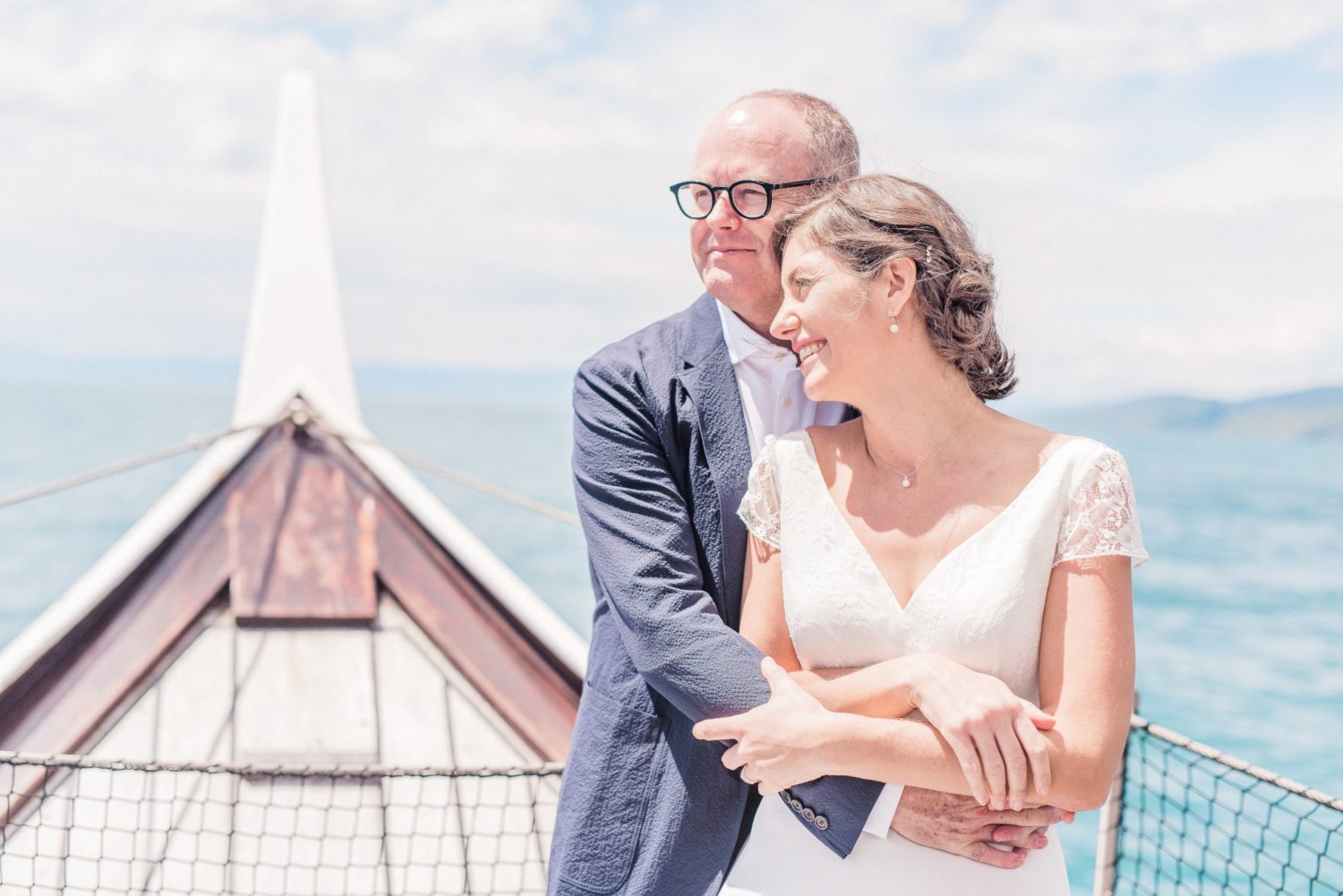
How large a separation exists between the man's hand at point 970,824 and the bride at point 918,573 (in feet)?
0.09

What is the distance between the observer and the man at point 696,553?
4.02 ft

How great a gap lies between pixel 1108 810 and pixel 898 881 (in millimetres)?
951

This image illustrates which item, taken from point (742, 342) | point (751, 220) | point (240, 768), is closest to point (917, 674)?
point (742, 342)

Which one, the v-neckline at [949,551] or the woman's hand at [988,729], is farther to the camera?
the v-neckline at [949,551]

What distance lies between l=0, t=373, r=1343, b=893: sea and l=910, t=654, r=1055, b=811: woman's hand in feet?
3.69

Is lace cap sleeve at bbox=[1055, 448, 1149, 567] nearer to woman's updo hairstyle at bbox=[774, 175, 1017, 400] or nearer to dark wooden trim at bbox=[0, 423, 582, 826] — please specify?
woman's updo hairstyle at bbox=[774, 175, 1017, 400]

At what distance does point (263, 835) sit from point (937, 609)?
1416 millimetres

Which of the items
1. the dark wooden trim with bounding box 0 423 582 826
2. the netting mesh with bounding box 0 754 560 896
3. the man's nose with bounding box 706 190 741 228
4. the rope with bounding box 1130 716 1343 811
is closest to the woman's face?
the man's nose with bounding box 706 190 741 228

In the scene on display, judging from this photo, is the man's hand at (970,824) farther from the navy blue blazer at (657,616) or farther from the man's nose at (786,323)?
the man's nose at (786,323)

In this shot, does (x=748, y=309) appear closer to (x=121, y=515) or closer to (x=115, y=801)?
(x=115, y=801)

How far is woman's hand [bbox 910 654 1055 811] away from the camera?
1.10 metres

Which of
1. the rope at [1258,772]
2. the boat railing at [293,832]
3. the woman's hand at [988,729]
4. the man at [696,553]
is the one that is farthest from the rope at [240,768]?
the rope at [1258,772]

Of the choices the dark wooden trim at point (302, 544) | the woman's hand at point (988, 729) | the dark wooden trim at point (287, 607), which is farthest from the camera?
the dark wooden trim at point (302, 544)

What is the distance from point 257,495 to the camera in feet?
9.80
